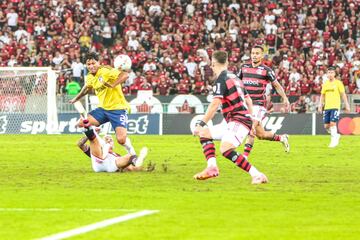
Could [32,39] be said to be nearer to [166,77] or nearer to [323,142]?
[166,77]

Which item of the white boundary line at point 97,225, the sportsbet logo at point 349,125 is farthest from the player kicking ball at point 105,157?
the sportsbet logo at point 349,125

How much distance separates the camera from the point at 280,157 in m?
22.8

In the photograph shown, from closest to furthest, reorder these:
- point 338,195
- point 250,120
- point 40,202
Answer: point 40,202 → point 338,195 → point 250,120

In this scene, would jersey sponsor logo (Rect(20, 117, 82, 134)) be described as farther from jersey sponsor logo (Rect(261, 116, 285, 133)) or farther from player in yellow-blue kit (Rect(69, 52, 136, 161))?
player in yellow-blue kit (Rect(69, 52, 136, 161))

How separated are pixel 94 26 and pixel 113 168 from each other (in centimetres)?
2997

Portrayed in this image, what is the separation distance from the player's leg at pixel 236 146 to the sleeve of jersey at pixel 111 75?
439cm

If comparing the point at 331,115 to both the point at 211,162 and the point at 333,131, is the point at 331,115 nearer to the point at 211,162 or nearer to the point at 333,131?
the point at 333,131

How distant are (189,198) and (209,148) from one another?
243 centimetres

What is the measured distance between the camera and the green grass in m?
9.80

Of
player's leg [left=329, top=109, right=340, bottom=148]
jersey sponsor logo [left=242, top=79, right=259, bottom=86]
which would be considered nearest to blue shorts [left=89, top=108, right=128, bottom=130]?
jersey sponsor logo [left=242, top=79, right=259, bottom=86]

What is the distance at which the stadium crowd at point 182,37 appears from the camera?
42375 millimetres

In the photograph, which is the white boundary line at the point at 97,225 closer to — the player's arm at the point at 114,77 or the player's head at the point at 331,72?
the player's arm at the point at 114,77

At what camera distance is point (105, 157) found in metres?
17.5

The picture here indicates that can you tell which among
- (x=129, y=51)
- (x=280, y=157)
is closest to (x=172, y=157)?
(x=280, y=157)
